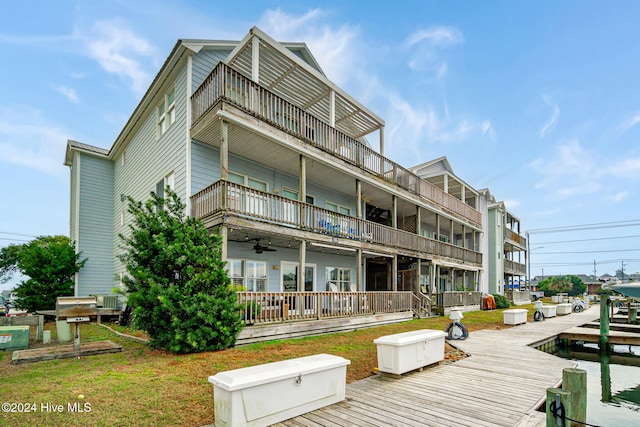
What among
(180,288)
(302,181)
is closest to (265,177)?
(302,181)

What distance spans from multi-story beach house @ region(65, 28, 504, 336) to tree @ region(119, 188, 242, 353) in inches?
48.5

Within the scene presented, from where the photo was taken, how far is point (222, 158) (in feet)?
35.1

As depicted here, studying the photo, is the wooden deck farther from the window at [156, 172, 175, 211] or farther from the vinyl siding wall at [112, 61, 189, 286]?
the window at [156, 172, 175, 211]

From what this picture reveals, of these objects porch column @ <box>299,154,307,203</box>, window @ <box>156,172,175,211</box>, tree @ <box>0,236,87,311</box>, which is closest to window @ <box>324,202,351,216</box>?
porch column @ <box>299,154,307,203</box>

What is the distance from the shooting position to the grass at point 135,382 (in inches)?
177

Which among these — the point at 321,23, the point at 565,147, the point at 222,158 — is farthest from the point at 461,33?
the point at 565,147

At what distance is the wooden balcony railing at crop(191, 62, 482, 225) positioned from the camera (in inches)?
435

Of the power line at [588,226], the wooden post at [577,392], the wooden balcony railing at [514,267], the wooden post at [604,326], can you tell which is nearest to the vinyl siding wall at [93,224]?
the wooden post at [577,392]

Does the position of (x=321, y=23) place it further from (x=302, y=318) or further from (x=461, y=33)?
(x=302, y=318)

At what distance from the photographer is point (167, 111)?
46.6 ft

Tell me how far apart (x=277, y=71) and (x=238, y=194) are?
234 inches

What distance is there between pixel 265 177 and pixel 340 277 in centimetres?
670

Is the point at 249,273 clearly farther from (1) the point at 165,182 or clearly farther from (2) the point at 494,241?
(2) the point at 494,241

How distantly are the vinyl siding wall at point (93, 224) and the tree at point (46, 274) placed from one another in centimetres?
54
